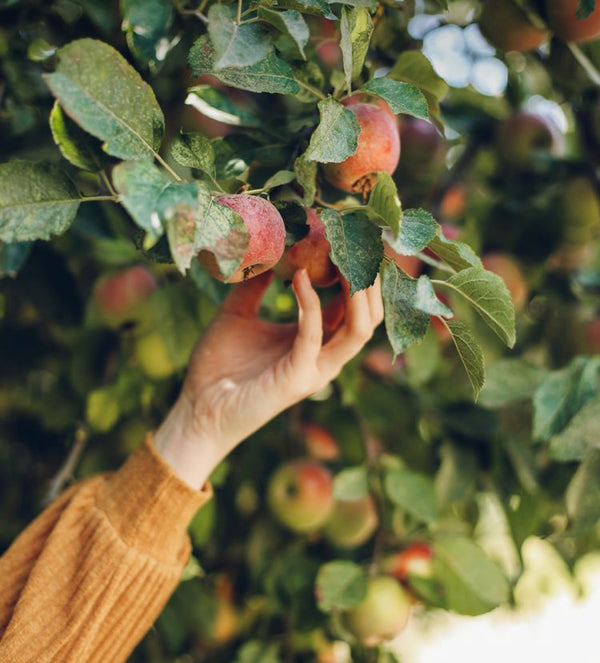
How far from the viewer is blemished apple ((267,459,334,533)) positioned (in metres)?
1.32

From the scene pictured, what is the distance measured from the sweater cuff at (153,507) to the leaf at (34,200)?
372 millimetres

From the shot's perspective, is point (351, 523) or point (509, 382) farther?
point (351, 523)

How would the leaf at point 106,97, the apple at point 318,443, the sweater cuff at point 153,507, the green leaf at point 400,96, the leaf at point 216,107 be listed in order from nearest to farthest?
the leaf at point 106,97, the green leaf at point 400,96, the leaf at point 216,107, the sweater cuff at point 153,507, the apple at point 318,443

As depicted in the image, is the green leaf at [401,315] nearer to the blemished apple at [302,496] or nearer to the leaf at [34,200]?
the leaf at [34,200]

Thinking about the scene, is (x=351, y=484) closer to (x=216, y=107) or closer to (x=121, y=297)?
(x=121, y=297)

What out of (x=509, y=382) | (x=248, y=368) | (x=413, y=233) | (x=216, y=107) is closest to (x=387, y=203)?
(x=413, y=233)

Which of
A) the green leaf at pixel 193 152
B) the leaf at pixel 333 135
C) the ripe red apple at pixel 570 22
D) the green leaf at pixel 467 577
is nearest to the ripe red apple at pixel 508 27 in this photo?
the ripe red apple at pixel 570 22

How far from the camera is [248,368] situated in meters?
0.89

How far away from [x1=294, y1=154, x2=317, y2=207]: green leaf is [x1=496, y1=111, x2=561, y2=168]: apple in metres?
0.86

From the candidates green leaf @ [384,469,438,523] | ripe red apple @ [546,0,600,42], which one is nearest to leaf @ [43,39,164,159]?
ripe red apple @ [546,0,600,42]

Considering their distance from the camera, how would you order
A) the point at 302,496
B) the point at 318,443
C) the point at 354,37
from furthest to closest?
the point at 318,443
the point at 302,496
the point at 354,37

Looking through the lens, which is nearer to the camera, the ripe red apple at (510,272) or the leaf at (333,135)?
the leaf at (333,135)

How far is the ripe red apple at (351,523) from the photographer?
1.36 meters

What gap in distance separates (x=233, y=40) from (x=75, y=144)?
0.53ft
